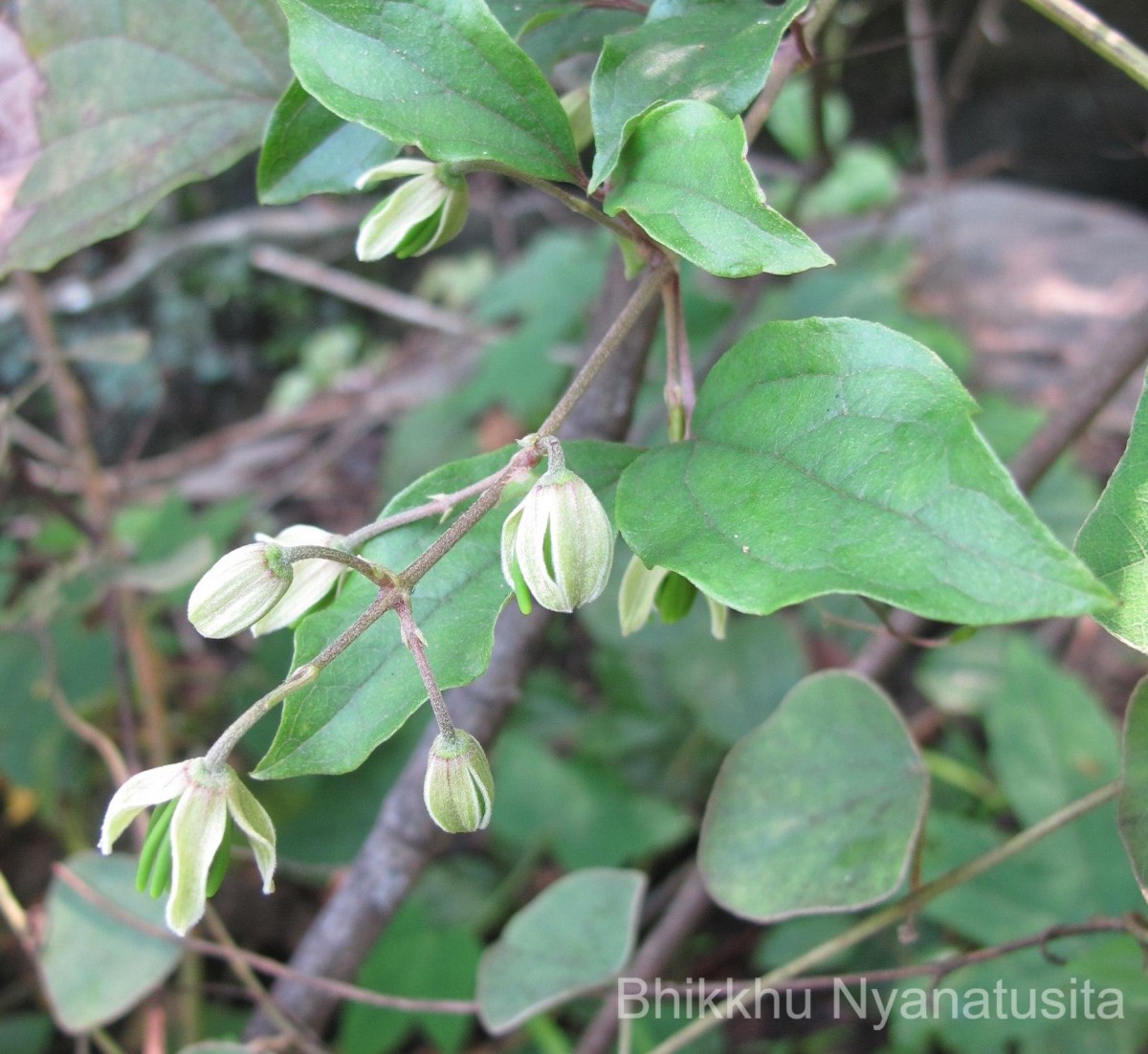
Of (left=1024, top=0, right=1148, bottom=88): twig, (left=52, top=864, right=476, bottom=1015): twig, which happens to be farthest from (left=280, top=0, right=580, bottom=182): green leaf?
(left=52, top=864, right=476, bottom=1015): twig

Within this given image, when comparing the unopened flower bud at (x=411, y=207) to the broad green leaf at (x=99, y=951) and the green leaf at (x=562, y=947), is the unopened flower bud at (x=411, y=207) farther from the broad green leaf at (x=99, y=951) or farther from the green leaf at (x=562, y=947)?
the broad green leaf at (x=99, y=951)

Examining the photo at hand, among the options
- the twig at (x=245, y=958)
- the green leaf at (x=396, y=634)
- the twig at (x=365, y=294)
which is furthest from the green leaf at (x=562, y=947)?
the twig at (x=365, y=294)

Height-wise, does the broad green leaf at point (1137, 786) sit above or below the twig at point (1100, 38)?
below

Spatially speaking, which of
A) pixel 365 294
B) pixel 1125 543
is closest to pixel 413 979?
pixel 1125 543

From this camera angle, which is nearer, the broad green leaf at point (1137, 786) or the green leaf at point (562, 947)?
the broad green leaf at point (1137, 786)

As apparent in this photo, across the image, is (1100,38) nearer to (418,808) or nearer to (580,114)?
(580,114)

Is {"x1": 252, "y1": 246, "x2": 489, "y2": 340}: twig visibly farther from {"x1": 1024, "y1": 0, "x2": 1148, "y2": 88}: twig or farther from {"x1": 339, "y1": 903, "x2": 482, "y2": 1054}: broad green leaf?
{"x1": 1024, "y1": 0, "x2": 1148, "y2": 88}: twig

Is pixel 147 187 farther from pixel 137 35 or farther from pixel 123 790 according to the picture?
pixel 123 790

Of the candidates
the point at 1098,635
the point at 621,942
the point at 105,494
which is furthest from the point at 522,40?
the point at 1098,635
